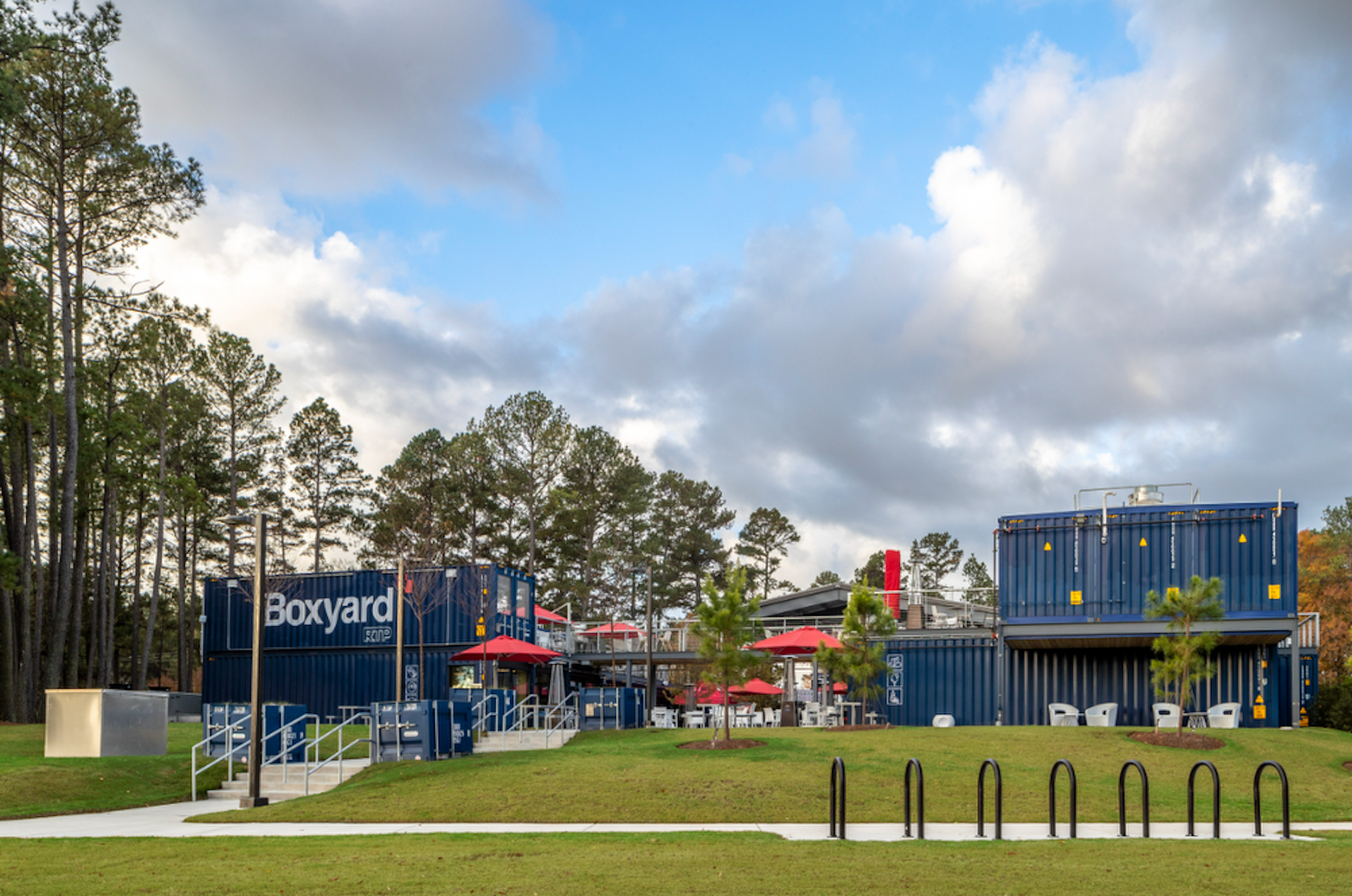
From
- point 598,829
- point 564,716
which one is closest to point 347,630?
point 564,716

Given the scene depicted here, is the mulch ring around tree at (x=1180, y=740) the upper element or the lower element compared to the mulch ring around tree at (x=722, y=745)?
upper

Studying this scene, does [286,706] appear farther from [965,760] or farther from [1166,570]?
[1166,570]

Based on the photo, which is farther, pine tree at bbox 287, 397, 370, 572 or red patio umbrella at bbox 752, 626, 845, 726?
pine tree at bbox 287, 397, 370, 572

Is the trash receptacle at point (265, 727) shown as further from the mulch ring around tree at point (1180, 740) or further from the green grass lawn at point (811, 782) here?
the mulch ring around tree at point (1180, 740)

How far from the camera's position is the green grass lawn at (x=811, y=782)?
14773 millimetres

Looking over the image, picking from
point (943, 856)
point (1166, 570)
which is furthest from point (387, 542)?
point (943, 856)

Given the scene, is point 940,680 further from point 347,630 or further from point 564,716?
point 347,630

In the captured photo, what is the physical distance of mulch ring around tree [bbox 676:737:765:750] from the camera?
63.9ft

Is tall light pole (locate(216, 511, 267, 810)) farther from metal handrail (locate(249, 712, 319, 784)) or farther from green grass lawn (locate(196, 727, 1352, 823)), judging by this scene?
metal handrail (locate(249, 712, 319, 784))

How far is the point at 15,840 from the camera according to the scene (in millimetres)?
12281

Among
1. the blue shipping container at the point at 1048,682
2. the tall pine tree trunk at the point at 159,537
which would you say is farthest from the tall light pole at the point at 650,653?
the tall pine tree trunk at the point at 159,537

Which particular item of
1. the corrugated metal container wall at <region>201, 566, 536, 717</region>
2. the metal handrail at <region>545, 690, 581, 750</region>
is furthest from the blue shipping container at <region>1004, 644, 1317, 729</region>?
the corrugated metal container wall at <region>201, 566, 536, 717</region>

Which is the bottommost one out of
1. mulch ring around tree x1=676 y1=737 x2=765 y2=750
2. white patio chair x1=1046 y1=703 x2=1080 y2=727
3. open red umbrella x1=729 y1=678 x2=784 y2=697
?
open red umbrella x1=729 y1=678 x2=784 y2=697

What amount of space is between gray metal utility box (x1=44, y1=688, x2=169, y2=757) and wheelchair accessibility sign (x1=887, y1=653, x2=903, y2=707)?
16758mm
